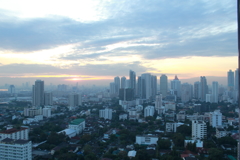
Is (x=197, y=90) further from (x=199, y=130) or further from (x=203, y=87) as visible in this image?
(x=199, y=130)

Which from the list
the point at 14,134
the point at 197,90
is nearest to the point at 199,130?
the point at 14,134

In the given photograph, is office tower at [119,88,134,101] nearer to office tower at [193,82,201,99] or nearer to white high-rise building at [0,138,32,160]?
office tower at [193,82,201,99]

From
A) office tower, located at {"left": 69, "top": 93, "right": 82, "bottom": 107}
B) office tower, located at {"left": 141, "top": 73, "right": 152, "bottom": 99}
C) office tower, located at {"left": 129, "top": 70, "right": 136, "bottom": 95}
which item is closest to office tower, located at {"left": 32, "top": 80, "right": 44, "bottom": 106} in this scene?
office tower, located at {"left": 69, "top": 93, "right": 82, "bottom": 107}

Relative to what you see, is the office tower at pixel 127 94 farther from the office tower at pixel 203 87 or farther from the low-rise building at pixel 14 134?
the low-rise building at pixel 14 134

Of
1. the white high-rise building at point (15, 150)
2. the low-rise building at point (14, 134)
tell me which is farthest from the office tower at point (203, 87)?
the white high-rise building at point (15, 150)

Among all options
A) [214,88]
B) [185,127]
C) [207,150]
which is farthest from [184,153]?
[214,88]

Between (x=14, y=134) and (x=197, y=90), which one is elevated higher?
(x=197, y=90)
